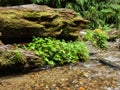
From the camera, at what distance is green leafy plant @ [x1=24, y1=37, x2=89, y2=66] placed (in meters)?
7.05

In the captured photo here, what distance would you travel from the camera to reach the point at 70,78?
241 inches

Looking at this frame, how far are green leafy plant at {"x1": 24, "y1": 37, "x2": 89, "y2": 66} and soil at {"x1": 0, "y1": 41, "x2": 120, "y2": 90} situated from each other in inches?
8.7

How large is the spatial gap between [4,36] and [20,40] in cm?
60

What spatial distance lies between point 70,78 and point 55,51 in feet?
4.01

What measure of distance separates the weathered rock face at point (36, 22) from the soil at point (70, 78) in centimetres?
133

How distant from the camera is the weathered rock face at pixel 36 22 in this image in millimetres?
7215

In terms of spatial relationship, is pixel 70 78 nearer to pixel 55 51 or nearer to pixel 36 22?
pixel 55 51

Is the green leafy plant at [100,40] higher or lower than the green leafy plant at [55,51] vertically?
lower

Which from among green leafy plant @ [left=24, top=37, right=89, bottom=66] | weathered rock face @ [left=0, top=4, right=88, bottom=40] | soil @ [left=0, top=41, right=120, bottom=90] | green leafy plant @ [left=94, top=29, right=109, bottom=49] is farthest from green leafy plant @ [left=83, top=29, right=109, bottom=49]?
soil @ [left=0, top=41, right=120, bottom=90]

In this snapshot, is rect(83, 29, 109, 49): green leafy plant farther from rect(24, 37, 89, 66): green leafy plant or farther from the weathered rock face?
rect(24, 37, 89, 66): green leafy plant

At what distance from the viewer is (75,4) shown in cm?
1303

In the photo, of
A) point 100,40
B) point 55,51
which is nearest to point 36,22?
point 55,51

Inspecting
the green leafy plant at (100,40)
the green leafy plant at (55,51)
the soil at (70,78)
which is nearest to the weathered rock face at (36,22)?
the green leafy plant at (55,51)

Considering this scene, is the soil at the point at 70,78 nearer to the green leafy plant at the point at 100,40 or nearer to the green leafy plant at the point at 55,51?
the green leafy plant at the point at 55,51
